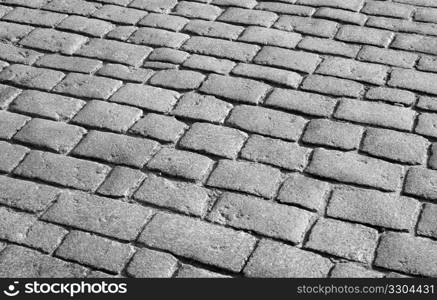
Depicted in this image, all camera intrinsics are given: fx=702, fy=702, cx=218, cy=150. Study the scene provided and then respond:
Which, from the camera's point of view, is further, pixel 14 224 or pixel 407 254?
pixel 14 224

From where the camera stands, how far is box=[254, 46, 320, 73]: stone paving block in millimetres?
4454

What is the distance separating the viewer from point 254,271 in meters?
3.10

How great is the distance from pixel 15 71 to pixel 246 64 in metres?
1.50

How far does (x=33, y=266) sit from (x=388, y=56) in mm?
2608

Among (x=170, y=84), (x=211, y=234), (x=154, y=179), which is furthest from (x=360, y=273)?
(x=170, y=84)

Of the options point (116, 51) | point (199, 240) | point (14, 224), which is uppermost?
point (14, 224)

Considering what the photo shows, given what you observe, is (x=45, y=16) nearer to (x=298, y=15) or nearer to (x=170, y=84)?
(x=170, y=84)

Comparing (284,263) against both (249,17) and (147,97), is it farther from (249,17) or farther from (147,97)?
(249,17)

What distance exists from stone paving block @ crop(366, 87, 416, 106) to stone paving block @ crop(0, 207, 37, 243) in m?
2.06

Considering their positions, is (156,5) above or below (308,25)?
above

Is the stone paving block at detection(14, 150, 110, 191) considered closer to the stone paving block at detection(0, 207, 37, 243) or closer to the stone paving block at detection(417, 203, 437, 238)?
the stone paving block at detection(0, 207, 37, 243)

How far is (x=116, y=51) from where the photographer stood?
4.71 meters

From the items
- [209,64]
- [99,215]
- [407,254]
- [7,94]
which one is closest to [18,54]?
[7,94]

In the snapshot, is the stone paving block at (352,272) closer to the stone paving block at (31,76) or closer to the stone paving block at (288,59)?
the stone paving block at (288,59)
